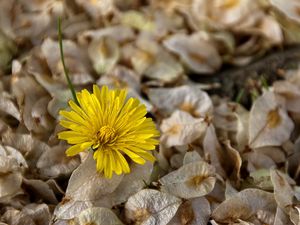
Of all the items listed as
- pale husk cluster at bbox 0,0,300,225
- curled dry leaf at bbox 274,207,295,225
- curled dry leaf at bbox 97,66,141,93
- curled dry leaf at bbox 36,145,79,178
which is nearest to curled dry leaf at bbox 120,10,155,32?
pale husk cluster at bbox 0,0,300,225

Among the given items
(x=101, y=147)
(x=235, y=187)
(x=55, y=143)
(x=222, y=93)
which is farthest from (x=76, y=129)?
(x=222, y=93)

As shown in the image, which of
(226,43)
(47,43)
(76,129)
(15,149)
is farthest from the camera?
(226,43)

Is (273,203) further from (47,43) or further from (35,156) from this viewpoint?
(47,43)

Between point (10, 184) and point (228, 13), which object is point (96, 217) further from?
point (228, 13)

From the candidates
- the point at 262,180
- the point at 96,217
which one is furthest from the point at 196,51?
the point at 96,217

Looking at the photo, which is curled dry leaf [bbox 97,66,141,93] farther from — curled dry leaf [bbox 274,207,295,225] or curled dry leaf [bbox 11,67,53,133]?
curled dry leaf [bbox 274,207,295,225]

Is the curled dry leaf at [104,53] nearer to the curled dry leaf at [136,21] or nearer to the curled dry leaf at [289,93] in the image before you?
the curled dry leaf at [136,21]
